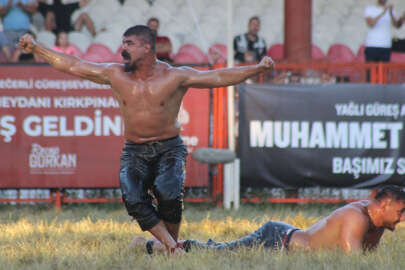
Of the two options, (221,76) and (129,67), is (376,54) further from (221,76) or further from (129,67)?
(129,67)

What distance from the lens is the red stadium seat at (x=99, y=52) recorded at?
1164 centimetres

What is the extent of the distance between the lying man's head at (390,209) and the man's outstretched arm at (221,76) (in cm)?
137

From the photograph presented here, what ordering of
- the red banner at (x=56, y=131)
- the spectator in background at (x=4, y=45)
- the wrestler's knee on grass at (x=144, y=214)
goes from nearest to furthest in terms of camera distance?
1. the wrestler's knee on grass at (x=144, y=214)
2. the red banner at (x=56, y=131)
3. the spectator in background at (x=4, y=45)

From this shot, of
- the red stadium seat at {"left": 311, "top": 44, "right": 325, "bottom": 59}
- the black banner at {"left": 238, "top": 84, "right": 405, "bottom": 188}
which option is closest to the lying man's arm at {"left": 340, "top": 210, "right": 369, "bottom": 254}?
the black banner at {"left": 238, "top": 84, "right": 405, "bottom": 188}

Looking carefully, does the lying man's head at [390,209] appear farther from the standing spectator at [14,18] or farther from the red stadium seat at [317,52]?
the standing spectator at [14,18]

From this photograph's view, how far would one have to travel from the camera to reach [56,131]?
8680mm

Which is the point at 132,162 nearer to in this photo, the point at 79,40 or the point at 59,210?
the point at 59,210

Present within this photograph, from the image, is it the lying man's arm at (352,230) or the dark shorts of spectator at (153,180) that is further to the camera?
the dark shorts of spectator at (153,180)

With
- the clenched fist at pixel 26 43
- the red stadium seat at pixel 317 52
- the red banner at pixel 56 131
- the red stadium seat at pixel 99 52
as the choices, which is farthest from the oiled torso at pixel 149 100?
the red stadium seat at pixel 317 52

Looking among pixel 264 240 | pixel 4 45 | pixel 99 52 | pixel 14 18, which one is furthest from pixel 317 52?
pixel 264 240

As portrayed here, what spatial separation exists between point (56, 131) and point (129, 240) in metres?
2.97

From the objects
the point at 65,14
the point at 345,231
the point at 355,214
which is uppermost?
the point at 65,14

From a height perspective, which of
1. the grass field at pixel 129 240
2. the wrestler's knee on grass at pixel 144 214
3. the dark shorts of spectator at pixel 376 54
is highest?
the dark shorts of spectator at pixel 376 54

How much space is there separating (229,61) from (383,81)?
7.12 ft
